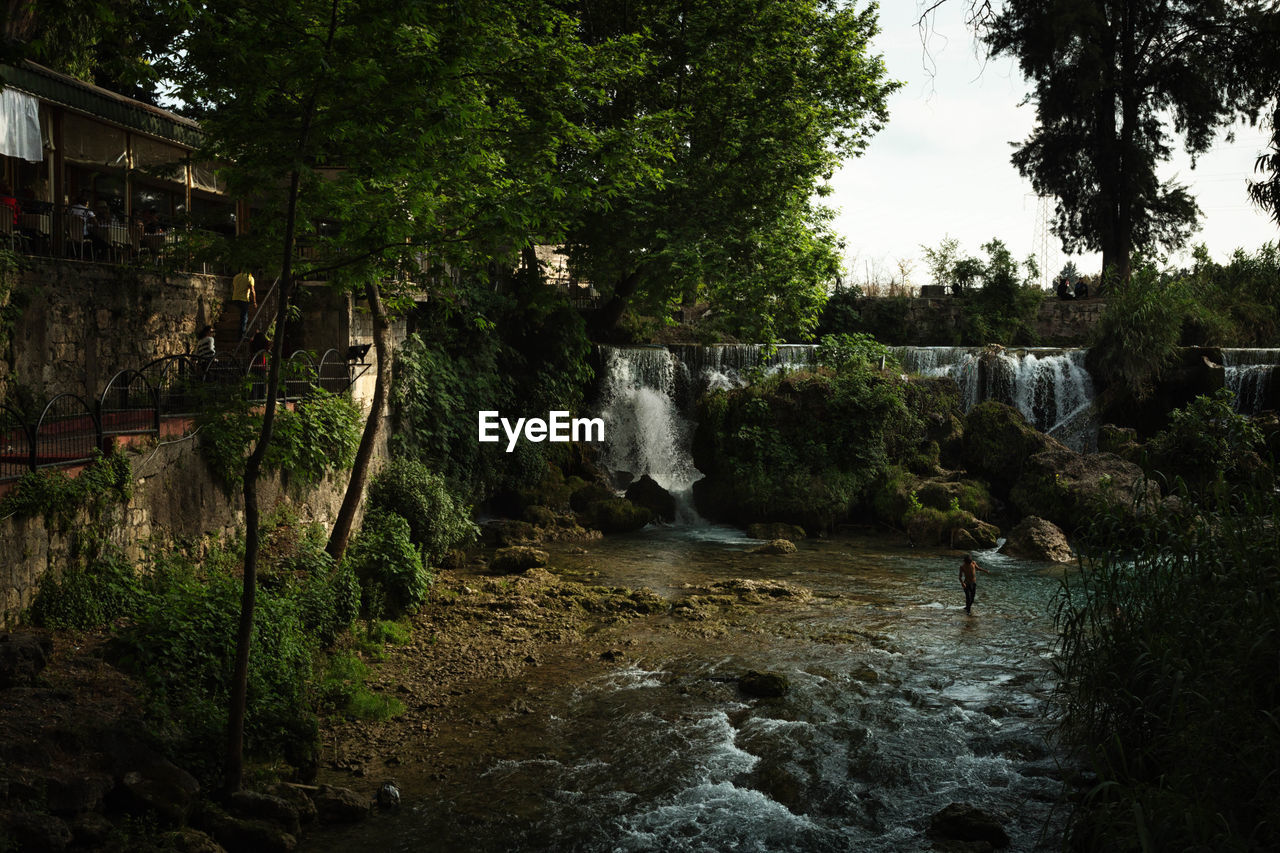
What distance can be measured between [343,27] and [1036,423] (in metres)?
22.9

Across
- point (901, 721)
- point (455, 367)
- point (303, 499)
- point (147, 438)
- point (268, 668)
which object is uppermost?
point (455, 367)

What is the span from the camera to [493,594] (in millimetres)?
15359

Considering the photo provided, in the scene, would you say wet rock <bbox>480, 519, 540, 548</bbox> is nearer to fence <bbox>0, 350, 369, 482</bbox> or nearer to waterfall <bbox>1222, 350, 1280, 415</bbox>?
fence <bbox>0, 350, 369, 482</bbox>

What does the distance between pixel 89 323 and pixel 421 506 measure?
18.8 ft

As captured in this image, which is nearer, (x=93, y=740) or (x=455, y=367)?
(x=93, y=740)

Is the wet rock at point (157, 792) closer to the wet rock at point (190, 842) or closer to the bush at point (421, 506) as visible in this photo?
the wet rock at point (190, 842)

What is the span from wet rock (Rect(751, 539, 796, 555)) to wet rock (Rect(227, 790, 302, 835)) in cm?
1320

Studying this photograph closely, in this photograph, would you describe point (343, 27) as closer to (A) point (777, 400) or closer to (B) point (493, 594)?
(B) point (493, 594)

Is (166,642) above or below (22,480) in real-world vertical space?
below

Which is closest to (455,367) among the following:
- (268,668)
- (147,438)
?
(147,438)

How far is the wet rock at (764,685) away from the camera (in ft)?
36.9

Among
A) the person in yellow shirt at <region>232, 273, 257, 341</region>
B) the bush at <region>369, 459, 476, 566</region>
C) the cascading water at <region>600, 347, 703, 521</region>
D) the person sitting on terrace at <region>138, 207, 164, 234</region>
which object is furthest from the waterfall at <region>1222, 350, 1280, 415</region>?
the person sitting on terrace at <region>138, 207, 164, 234</region>

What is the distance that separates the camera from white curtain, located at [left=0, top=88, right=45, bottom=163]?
11719mm

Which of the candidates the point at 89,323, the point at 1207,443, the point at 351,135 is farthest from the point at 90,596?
the point at 1207,443
